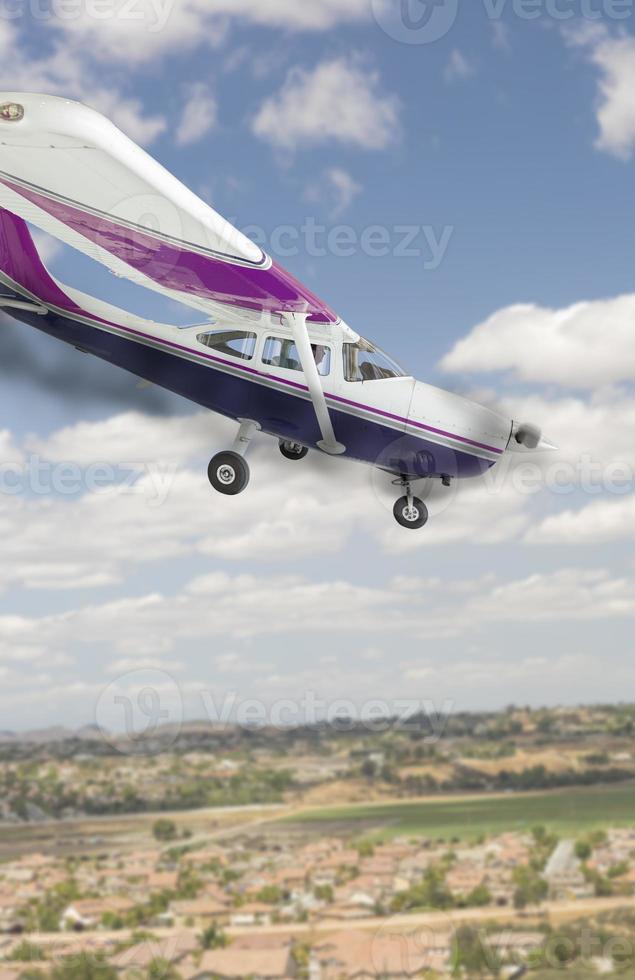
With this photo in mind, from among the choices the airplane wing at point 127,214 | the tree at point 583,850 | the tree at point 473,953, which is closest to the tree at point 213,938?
the tree at point 473,953

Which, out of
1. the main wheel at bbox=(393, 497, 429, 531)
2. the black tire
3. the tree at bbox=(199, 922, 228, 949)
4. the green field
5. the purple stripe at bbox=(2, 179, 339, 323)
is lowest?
the tree at bbox=(199, 922, 228, 949)

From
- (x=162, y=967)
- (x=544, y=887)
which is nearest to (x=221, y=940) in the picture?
(x=162, y=967)

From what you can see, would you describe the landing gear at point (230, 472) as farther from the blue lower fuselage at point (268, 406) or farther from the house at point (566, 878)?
the house at point (566, 878)

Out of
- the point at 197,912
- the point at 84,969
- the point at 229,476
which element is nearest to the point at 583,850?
the point at 197,912

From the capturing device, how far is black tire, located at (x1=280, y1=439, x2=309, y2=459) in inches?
795

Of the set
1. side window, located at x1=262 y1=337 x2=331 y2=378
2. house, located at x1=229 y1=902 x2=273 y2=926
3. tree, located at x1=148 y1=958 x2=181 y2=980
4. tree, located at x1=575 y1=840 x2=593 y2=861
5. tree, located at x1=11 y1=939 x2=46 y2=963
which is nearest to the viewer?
side window, located at x1=262 y1=337 x2=331 y2=378

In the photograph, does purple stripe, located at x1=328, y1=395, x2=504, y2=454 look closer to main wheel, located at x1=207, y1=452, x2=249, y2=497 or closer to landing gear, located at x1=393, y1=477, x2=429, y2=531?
landing gear, located at x1=393, y1=477, x2=429, y2=531

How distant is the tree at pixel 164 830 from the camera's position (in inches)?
6634

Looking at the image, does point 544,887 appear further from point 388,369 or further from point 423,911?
point 388,369

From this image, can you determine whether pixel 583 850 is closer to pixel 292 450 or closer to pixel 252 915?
pixel 252 915

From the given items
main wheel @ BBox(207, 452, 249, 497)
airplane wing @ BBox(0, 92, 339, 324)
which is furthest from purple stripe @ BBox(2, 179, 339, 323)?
main wheel @ BBox(207, 452, 249, 497)

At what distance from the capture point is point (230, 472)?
61.7 feet

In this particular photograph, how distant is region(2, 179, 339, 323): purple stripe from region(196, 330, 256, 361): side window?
2.20ft

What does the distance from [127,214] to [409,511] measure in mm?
7326
